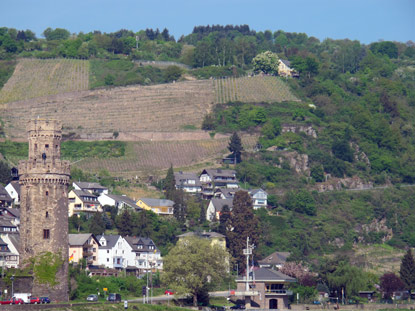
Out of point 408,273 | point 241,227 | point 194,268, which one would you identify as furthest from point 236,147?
point 194,268

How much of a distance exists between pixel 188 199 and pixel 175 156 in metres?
25.8

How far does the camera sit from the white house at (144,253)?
128m

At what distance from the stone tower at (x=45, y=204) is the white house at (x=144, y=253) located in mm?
43180

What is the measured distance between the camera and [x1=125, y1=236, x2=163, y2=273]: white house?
128500 millimetres

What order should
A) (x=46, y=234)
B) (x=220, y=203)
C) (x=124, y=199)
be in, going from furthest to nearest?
(x=220, y=203) < (x=124, y=199) < (x=46, y=234)

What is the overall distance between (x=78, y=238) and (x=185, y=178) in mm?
44924

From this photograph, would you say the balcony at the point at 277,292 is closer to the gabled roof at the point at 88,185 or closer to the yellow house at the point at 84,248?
the yellow house at the point at 84,248

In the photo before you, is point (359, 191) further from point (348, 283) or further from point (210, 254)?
point (210, 254)

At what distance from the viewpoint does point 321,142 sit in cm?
18975

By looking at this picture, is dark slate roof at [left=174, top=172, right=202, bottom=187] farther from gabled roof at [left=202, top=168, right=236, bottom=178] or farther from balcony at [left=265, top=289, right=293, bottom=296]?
balcony at [left=265, top=289, right=293, bottom=296]

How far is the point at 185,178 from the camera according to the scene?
16512cm

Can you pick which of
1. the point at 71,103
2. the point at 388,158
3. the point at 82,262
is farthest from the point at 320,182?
the point at 82,262

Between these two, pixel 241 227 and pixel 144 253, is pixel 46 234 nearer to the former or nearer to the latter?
pixel 144 253

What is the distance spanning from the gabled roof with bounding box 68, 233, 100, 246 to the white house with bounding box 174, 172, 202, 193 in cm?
4028
